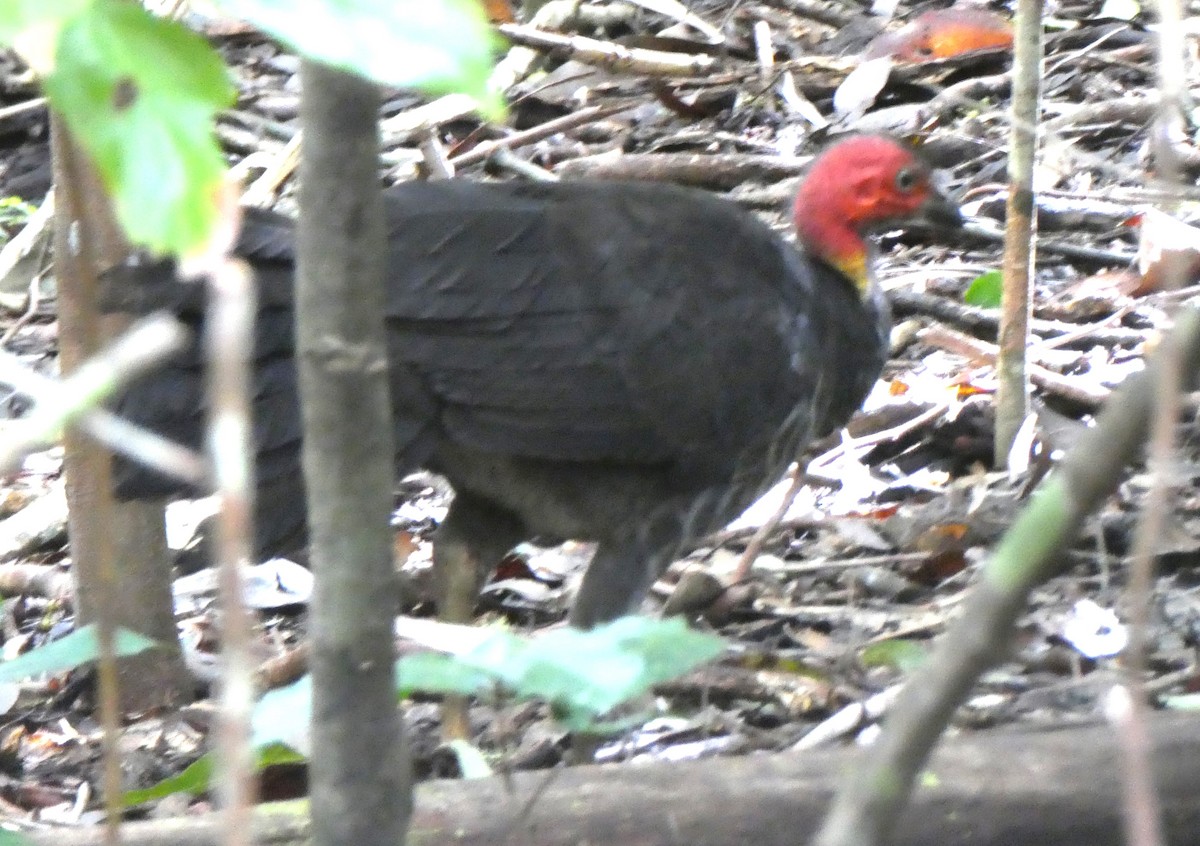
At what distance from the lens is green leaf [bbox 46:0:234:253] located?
31.6 inches

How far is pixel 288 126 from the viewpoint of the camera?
606cm

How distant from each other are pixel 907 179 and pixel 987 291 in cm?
73

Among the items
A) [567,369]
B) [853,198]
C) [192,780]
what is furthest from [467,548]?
[192,780]

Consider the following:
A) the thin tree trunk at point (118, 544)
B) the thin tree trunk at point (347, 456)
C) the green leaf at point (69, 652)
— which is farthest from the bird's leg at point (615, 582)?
the thin tree trunk at point (347, 456)

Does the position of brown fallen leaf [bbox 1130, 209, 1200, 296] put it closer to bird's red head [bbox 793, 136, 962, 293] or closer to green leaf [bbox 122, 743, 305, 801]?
bird's red head [bbox 793, 136, 962, 293]

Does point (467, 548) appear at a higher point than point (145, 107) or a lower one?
higher

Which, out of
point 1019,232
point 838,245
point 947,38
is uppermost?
point 947,38

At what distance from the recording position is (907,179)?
155 inches

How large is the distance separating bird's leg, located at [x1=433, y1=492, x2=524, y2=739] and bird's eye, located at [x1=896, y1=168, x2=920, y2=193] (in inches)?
47.6

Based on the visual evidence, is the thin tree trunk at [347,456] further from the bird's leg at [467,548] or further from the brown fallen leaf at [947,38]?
the brown fallen leaf at [947,38]

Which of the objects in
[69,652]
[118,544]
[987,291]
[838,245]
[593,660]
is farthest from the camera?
[987,291]

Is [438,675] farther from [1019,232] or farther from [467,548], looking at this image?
[1019,232]

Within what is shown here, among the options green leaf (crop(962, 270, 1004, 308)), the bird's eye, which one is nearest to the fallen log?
the bird's eye

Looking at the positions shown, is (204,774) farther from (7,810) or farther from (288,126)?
(288,126)
